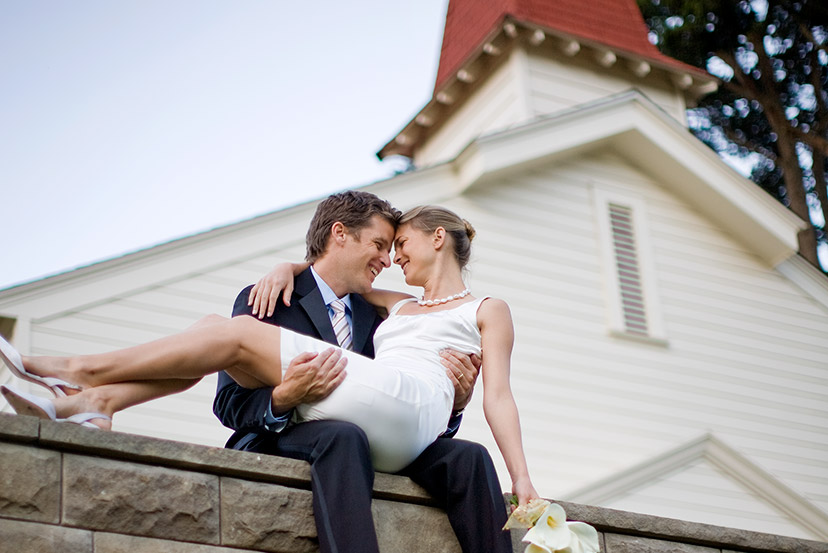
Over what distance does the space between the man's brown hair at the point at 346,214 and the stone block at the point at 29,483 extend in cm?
178

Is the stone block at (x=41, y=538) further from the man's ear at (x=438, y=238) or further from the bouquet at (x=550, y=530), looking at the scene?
the man's ear at (x=438, y=238)

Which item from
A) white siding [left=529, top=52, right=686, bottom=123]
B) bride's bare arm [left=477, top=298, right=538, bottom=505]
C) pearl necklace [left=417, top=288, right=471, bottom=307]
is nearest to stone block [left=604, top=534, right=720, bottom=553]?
bride's bare arm [left=477, top=298, right=538, bottom=505]

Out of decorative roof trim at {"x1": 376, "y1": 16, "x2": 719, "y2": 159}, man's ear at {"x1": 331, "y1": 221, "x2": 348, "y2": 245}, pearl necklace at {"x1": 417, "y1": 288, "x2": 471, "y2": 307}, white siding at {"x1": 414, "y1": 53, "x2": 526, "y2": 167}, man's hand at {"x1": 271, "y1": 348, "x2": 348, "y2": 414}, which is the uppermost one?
decorative roof trim at {"x1": 376, "y1": 16, "x2": 719, "y2": 159}

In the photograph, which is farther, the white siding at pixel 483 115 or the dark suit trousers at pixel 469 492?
the white siding at pixel 483 115

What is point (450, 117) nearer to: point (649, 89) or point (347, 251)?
point (649, 89)

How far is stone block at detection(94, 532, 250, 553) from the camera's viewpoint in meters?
3.32

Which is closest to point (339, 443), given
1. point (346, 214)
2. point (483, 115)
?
point (346, 214)

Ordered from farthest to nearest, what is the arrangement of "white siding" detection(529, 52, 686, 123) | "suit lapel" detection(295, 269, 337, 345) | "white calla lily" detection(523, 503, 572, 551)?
1. "white siding" detection(529, 52, 686, 123)
2. "suit lapel" detection(295, 269, 337, 345)
3. "white calla lily" detection(523, 503, 572, 551)

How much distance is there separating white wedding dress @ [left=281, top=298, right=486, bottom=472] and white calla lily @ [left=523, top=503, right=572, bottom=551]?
1.79ft

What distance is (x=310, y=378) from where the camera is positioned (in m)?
3.66

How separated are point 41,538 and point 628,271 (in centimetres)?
812

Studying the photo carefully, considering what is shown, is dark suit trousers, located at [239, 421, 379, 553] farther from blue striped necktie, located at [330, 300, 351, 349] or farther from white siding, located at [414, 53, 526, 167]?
white siding, located at [414, 53, 526, 167]

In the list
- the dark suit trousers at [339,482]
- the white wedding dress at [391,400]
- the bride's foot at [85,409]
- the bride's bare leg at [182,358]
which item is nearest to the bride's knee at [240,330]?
the bride's bare leg at [182,358]

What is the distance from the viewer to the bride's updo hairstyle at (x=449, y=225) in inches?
185
